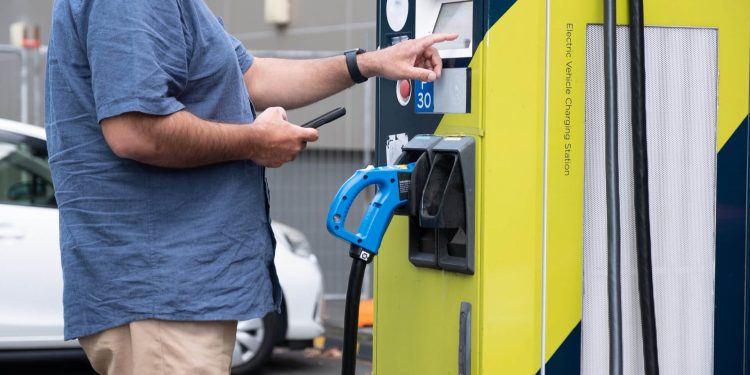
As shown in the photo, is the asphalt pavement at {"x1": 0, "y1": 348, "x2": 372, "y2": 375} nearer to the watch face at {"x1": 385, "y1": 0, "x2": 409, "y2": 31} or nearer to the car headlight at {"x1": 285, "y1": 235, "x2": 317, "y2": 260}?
the car headlight at {"x1": 285, "y1": 235, "x2": 317, "y2": 260}

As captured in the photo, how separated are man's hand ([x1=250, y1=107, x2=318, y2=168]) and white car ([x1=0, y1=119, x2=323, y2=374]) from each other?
3843 mm

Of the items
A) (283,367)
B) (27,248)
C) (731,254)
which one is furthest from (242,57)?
(283,367)

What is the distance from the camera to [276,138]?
2.79 meters

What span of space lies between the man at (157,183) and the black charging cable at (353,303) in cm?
21

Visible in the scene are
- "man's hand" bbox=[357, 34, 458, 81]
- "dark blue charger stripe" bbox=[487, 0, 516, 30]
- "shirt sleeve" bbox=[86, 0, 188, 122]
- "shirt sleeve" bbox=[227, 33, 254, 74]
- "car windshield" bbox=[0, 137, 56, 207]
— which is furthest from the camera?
"car windshield" bbox=[0, 137, 56, 207]

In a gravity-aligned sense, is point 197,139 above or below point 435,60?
below

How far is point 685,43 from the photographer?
299 cm

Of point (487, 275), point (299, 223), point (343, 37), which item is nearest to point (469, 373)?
point (487, 275)

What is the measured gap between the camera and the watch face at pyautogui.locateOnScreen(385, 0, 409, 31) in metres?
3.18

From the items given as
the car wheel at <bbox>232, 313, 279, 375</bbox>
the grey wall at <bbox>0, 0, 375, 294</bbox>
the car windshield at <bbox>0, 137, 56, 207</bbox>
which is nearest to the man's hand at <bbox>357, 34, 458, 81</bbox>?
the car windshield at <bbox>0, 137, 56, 207</bbox>

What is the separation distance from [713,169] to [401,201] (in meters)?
0.79

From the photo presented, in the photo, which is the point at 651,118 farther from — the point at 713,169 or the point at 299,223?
the point at 299,223

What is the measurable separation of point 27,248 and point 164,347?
4.01 meters

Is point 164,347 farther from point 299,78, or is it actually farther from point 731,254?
point 731,254
